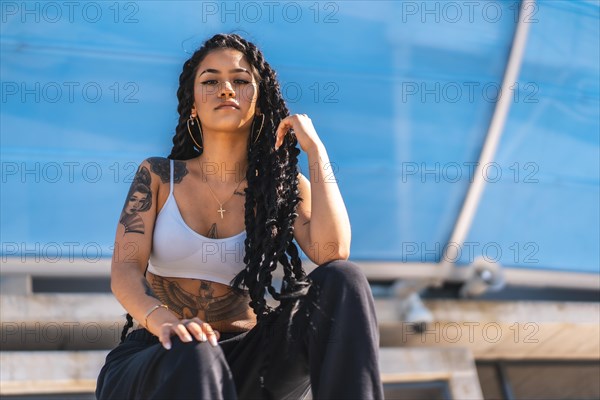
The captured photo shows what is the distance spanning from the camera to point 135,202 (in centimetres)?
280

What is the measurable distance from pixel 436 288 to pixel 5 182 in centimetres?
302

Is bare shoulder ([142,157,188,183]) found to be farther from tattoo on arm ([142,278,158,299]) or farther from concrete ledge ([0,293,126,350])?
concrete ledge ([0,293,126,350])

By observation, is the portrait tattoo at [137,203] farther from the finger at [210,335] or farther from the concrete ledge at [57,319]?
the concrete ledge at [57,319]

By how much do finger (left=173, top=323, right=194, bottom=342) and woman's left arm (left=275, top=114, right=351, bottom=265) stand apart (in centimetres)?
61

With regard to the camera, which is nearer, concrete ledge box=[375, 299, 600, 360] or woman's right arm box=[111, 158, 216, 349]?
woman's right arm box=[111, 158, 216, 349]

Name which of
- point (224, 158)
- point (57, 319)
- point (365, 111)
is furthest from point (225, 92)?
point (365, 111)

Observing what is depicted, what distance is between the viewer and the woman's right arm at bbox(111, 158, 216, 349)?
2.28m

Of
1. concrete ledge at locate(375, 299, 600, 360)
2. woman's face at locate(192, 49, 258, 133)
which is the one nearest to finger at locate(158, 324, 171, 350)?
woman's face at locate(192, 49, 258, 133)

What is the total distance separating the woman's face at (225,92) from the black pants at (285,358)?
732mm

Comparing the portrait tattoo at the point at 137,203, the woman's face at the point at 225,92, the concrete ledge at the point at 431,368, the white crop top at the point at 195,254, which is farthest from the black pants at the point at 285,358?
the concrete ledge at the point at 431,368

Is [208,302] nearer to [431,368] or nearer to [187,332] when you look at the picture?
[187,332]

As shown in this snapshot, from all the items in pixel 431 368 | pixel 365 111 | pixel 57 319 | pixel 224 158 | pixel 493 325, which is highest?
pixel 224 158

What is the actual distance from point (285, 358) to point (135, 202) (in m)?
0.72

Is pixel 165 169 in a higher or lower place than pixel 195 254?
higher
